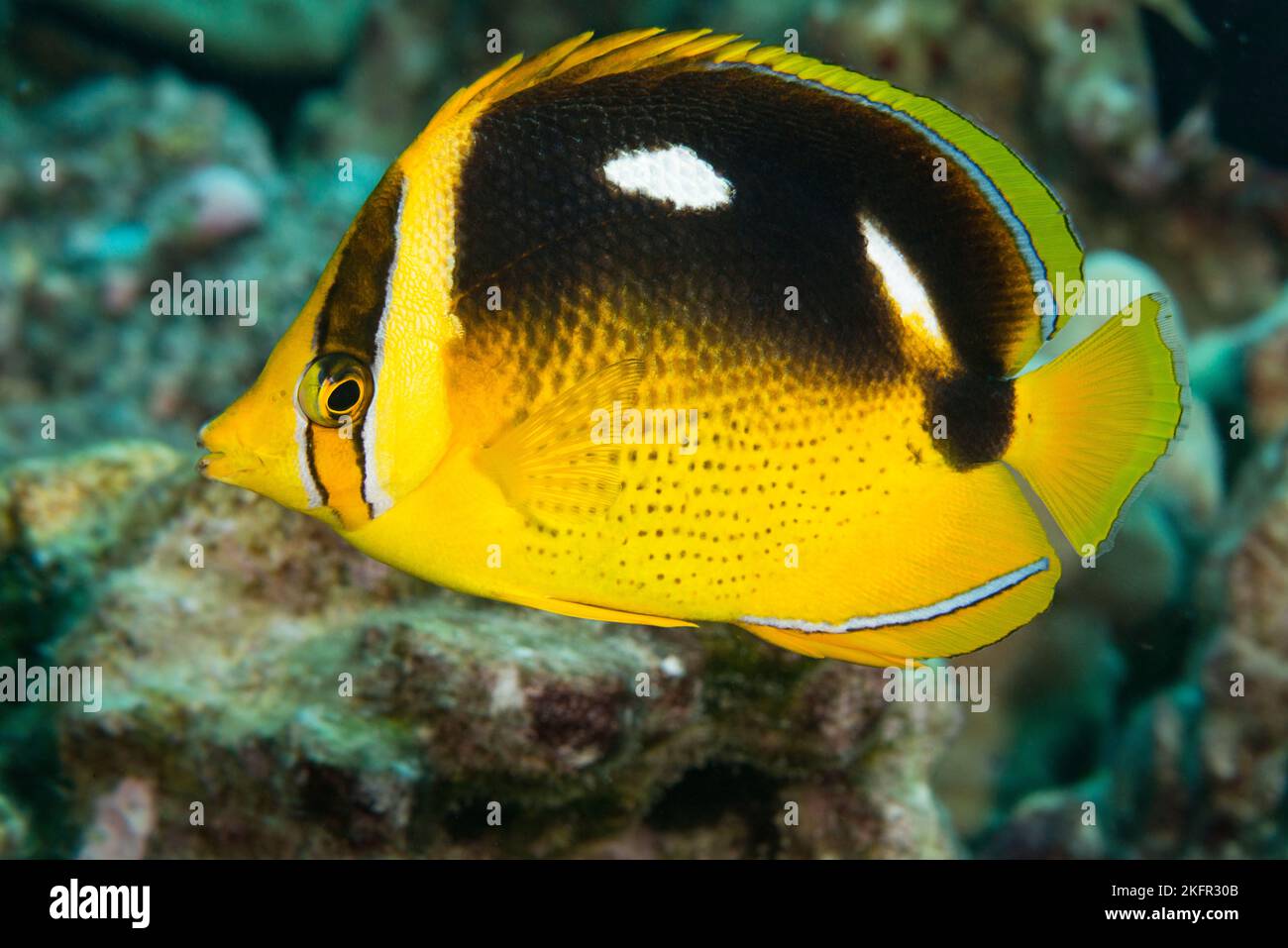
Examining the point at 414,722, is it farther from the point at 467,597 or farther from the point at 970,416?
the point at 970,416

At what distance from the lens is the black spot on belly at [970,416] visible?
4.26 feet

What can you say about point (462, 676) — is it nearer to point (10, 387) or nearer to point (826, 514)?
point (826, 514)

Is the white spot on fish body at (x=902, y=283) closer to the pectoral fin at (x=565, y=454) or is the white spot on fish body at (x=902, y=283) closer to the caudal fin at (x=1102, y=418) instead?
the caudal fin at (x=1102, y=418)

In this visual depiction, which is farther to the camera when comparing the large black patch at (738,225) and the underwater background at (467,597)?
the underwater background at (467,597)

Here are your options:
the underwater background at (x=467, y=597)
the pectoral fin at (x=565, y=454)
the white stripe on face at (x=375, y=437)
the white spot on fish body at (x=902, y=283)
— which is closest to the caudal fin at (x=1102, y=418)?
the white spot on fish body at (x=902, y=283)

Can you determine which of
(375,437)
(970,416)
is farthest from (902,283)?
(375,437)

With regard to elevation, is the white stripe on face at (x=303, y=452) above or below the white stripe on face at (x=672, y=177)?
below

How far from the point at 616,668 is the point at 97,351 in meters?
3.54

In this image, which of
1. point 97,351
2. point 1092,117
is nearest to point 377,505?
point 97,351

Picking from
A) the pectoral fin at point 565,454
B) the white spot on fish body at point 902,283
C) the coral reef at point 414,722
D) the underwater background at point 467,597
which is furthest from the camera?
the underwater background at point 467,597

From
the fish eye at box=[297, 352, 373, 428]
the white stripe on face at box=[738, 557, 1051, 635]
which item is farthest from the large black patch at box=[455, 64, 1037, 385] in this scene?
the white stripe on face at box=[738, 557, 1051, 635]

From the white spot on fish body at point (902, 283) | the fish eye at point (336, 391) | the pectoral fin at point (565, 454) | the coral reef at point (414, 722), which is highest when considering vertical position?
the white spot on fish body at point (902, 283)

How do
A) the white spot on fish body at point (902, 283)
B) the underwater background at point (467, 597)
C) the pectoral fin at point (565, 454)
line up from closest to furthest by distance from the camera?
1. the pectoral fin at point (565, 454)
2. the white spot on fish body at point (902, 283)
3. the underwater background at point (467, 597)

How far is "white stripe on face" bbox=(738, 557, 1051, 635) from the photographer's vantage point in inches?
51.1
